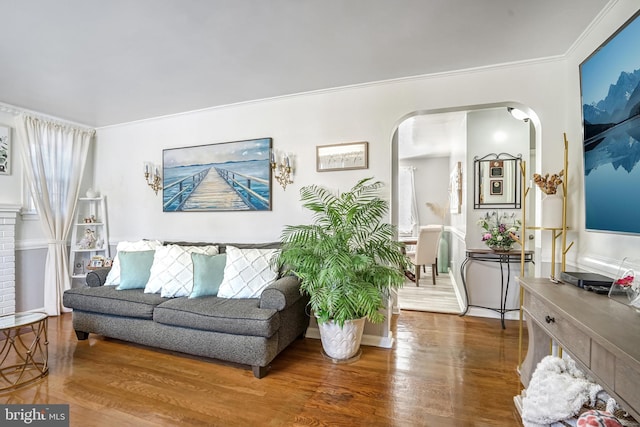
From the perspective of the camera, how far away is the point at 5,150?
337 cm

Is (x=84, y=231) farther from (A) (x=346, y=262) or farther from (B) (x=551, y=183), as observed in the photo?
(B) (x=551, y=183)

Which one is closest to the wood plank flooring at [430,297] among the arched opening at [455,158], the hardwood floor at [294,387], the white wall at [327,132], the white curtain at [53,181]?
the arched opening at [455,158]

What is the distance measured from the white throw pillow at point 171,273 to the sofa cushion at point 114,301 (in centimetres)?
9

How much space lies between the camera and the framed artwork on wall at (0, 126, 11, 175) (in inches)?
131

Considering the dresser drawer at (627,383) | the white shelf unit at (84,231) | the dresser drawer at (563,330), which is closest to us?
the dresser drawer at (627,383)

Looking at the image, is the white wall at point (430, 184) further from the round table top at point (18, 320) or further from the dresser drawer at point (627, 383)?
the round table top at point (18, 320)

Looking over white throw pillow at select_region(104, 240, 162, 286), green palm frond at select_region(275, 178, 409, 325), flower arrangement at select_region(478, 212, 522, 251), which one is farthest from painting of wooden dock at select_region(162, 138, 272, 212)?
flower arrangement at select_region(478, 212, 522, 251)

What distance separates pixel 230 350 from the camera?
2.19 meters

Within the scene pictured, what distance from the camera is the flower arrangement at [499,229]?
3.22 metres

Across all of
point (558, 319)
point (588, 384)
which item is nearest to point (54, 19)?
point (558, 319)

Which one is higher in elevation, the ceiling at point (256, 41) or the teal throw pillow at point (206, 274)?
the ceiling at point (256, 41)

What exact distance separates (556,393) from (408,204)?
571 centimetres

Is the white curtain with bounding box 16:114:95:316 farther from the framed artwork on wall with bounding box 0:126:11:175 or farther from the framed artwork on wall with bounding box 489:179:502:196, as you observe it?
the framed artwork on wall with bounding box 489:179:502:196

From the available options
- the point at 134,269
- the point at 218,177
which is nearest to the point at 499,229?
the point at 218,177
